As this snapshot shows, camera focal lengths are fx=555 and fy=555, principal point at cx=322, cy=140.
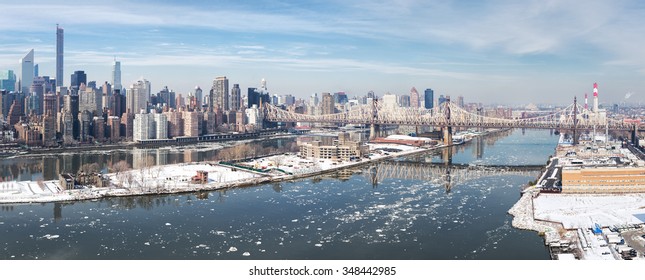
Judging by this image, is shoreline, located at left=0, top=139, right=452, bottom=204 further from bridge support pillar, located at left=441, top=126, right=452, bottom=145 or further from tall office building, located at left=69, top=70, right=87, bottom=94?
tall office building, located at left=69, top=70, right=87, bottom=94

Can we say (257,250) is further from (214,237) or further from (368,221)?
(368,221)

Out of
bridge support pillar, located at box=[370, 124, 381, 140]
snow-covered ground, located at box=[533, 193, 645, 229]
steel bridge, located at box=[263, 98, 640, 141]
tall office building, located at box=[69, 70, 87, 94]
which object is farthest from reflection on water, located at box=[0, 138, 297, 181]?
tall office building, located at box=[69, 70, 87, 94]

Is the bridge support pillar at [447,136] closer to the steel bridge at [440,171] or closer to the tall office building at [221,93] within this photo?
the steel bridge at [440,171]

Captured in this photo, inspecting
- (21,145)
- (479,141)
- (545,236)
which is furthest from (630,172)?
(21,145)

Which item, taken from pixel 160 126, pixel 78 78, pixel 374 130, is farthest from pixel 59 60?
pixel 374 130

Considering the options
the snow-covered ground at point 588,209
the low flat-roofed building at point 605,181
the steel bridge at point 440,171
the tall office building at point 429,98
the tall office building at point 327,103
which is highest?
the tall office building at point 429,98

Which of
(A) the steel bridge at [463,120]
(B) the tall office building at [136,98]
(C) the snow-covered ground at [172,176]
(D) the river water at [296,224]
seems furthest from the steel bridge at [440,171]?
(B) the tall office building at [136,98]

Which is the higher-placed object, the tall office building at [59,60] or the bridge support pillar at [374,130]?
the tall office building at [59,60]
